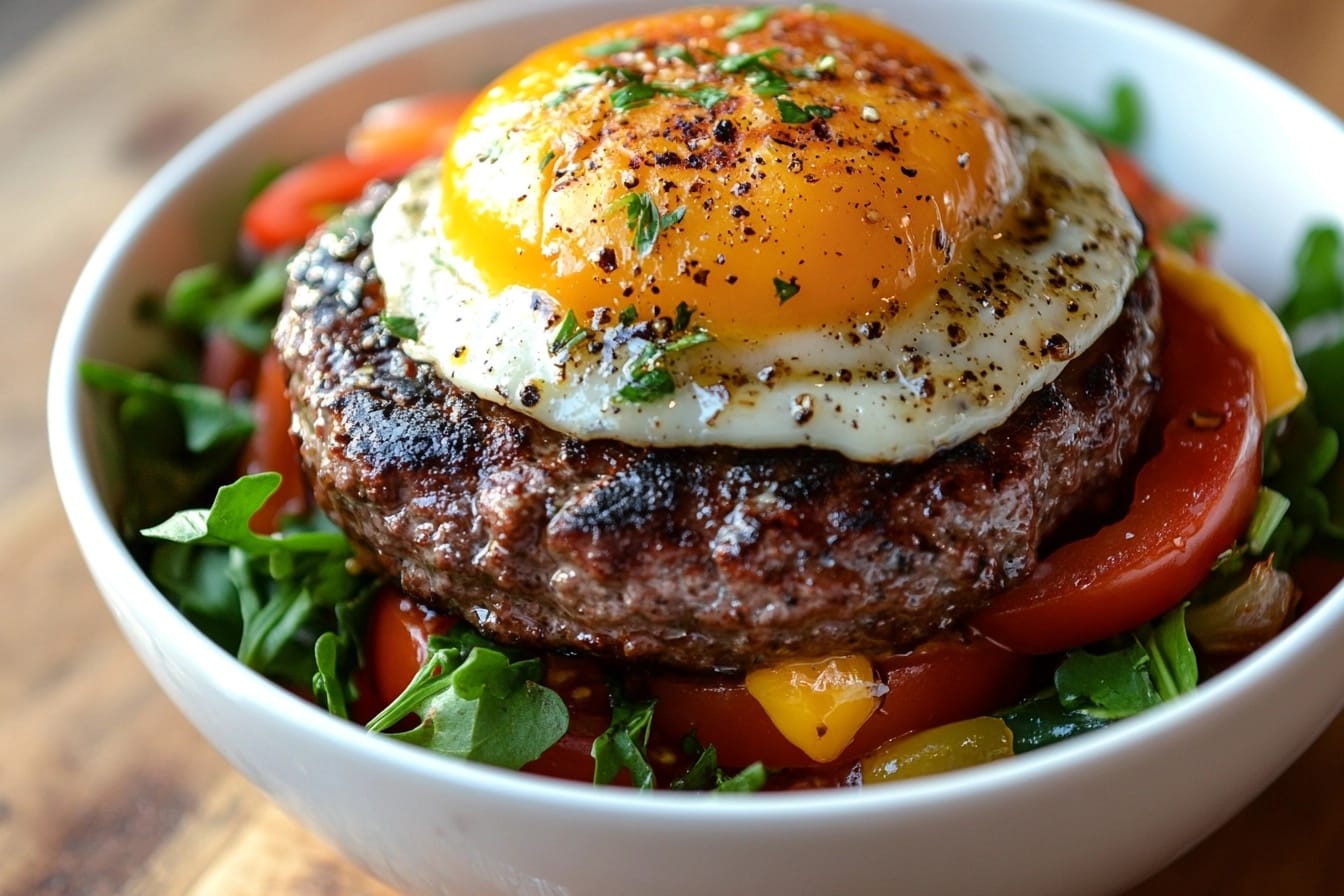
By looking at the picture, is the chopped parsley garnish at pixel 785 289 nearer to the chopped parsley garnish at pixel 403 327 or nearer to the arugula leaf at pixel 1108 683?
the chopped parsley garnish at pixel 403 327

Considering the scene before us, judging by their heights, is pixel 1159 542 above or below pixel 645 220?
below

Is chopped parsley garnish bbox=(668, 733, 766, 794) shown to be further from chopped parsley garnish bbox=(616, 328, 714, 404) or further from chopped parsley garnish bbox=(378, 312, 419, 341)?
chopped parsley garnish bbox=(378, 312, 419, 341)

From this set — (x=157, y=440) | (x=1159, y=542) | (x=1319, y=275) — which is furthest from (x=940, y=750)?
(x=157, y=440)

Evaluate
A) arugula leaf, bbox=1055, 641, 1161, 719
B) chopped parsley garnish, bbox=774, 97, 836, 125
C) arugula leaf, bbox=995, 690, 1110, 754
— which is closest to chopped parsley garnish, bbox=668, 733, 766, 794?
arugula leaf, bbox=995, 690, 1110, 754

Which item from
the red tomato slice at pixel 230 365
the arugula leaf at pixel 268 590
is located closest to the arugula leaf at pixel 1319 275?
the arugula leaf at pixel 268 590

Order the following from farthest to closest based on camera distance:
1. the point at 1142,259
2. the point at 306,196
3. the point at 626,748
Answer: the point at 306,196 → the point at 1142,259 → the point at 626,748

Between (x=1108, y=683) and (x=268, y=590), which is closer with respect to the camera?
(x=1108, y=683)

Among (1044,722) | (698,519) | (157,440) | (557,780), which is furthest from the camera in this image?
(157,440)

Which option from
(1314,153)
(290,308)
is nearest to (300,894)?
(290,308)

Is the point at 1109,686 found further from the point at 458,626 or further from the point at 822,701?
the point at 458,626
